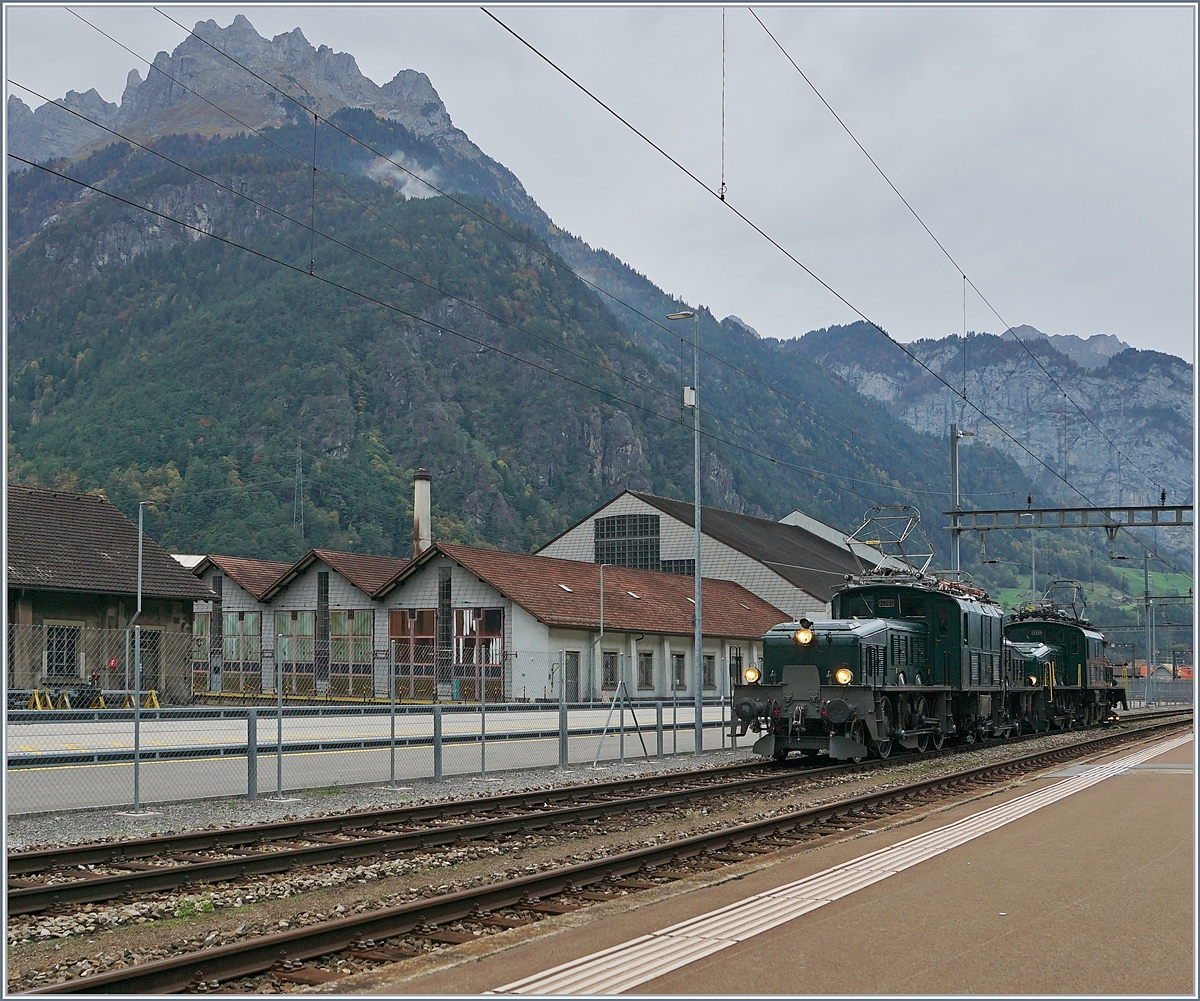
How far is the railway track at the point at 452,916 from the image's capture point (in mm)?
7824

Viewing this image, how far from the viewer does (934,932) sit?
8742mm

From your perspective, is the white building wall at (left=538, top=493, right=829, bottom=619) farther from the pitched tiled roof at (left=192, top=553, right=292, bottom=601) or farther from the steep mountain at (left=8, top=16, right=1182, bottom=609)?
the steep mountain at (left=8, top=16, right=1182, bottom=609)

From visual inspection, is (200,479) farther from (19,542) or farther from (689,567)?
(19,542)

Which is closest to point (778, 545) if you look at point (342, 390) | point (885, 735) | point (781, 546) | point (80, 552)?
point (781, 546)

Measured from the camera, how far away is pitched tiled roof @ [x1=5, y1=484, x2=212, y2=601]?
41.8 metres

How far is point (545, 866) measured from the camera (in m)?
12.2

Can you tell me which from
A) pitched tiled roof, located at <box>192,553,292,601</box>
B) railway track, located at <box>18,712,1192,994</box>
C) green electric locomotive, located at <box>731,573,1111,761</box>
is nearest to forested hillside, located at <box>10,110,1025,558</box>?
pitched tiled roof, located at <box>192,553,292,601</box>

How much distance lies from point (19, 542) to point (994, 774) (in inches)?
1309

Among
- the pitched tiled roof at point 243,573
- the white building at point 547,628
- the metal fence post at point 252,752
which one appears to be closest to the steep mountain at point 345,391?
the pitched tiled roof at point 243,573

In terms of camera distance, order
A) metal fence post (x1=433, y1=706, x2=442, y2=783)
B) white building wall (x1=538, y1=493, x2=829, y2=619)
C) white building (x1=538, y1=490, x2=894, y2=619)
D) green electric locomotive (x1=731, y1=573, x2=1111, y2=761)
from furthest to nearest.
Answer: white building (x1=538, y1=490, x2=894, y2=619) < white building wall (x1=538, y1=493, x2=829, y2=619) < green electric locomotive (x1=731, y1=573, x2=1111, y2=761) < metal fence post (x1=433, y1=706, x2=442, y2=783)

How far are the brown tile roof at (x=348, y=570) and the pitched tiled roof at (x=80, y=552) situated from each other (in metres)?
8.85

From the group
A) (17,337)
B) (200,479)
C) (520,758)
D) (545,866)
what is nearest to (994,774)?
(520,758)

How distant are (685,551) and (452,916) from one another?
183ft

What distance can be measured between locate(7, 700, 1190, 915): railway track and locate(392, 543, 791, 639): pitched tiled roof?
30.7 metres
